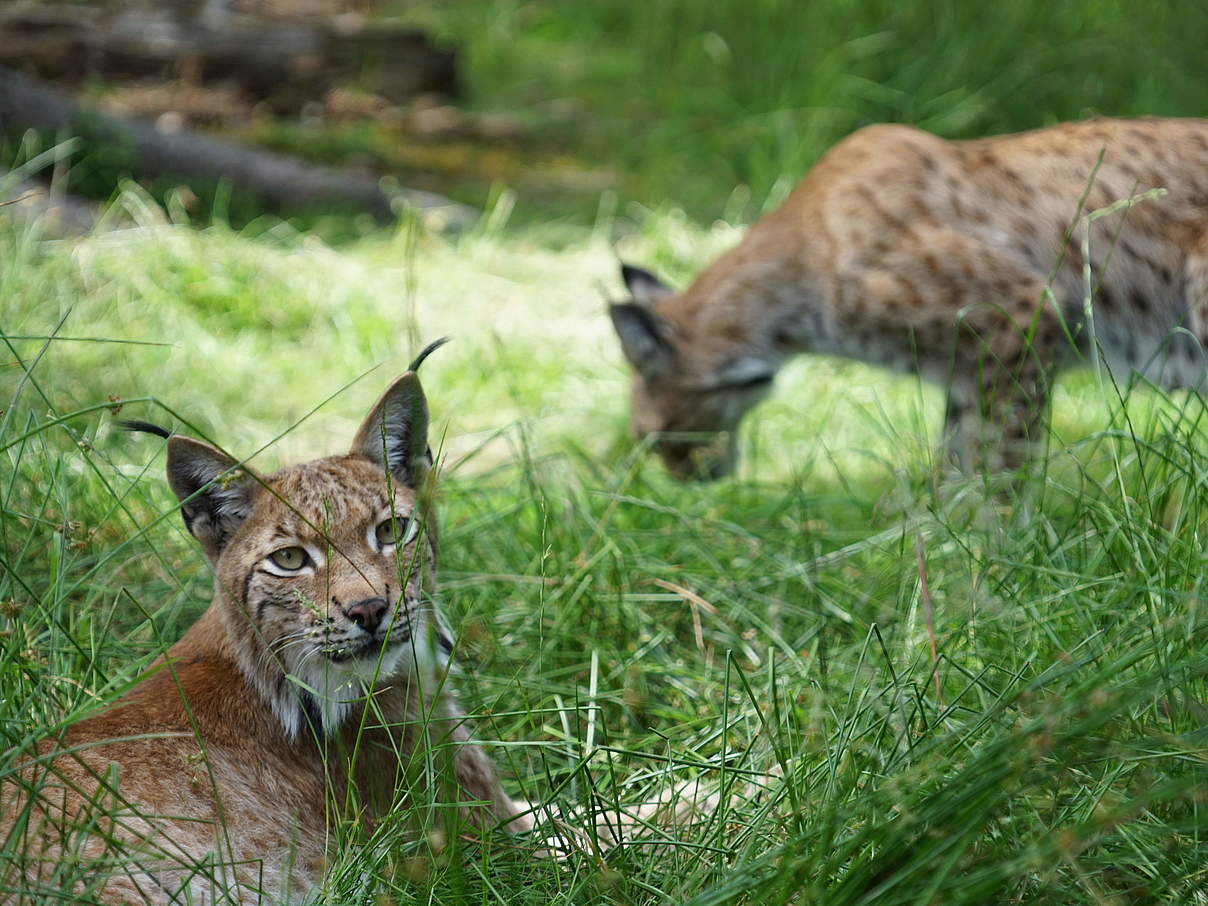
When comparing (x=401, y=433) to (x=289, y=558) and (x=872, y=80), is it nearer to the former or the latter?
(x=289, y=558)

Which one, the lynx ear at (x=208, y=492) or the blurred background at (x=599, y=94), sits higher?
the lynx ear at (x=208, y=492)

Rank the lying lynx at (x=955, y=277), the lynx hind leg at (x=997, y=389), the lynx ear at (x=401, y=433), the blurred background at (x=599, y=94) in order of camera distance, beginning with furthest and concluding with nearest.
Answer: the blurred background at (x=599, y=94)
the lying lynx at (x=955, y=277)
the lynx hind leg at (x=997, y=389)
the lynx ear at (x=401, y=433)

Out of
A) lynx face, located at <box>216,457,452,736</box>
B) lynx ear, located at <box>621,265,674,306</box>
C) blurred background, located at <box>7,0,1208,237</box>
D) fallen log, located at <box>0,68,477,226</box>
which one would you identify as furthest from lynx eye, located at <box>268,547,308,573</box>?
blurred background, located at <box>7,0,1208,237</box>

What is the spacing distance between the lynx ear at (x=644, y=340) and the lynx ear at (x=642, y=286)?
0.39 m

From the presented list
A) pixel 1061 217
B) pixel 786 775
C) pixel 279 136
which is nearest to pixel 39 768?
pixel 786 775

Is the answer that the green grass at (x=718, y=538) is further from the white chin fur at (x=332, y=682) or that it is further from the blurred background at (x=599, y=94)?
the white chin fur at (x=332, y=682)

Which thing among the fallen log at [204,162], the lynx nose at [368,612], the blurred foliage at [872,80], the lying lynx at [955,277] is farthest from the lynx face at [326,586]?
the blurred foliage at [872,80]

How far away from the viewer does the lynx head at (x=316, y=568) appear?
2414mm

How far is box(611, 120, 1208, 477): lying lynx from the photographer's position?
4.62 m

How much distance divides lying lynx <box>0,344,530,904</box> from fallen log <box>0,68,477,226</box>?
458cm

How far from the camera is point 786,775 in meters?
2.19

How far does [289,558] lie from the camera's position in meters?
2.52

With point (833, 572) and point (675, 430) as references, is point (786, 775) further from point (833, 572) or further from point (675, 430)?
point (675, 430)

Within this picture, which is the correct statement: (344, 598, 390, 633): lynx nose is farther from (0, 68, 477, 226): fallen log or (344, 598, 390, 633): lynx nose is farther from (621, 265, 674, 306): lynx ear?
(0, 68, 477, 226): fallen log
